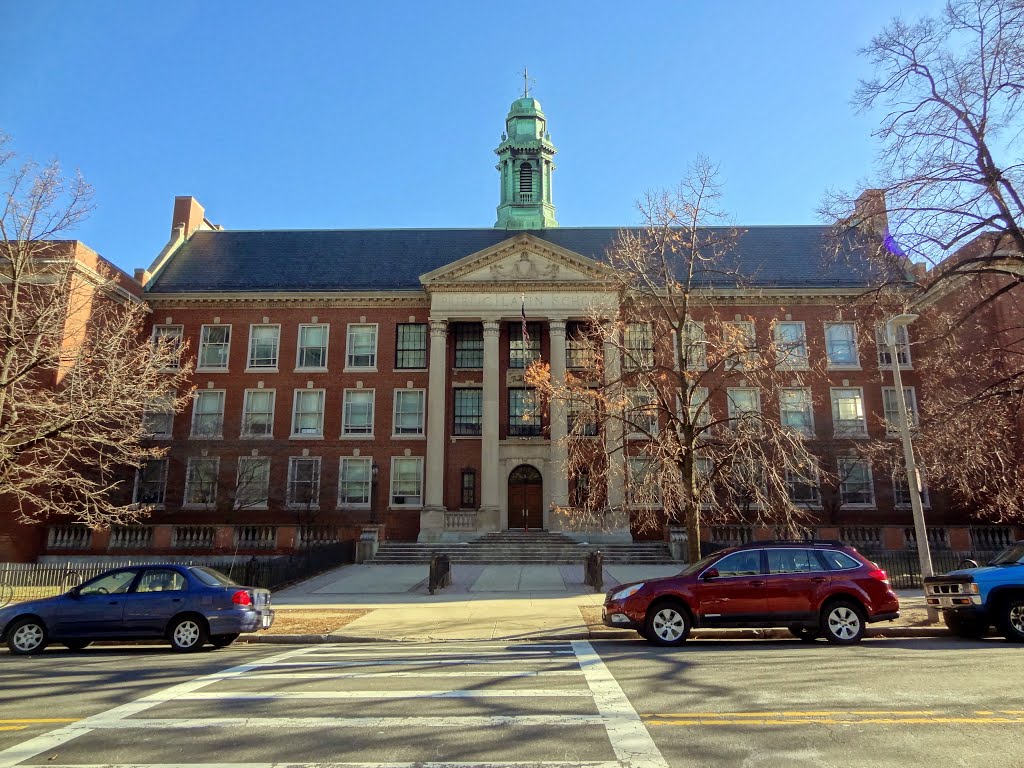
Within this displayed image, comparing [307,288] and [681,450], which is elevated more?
[307,288]

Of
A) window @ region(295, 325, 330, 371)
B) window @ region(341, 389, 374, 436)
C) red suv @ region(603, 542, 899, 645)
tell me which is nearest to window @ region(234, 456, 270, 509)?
window @ region(341, 389, 374, 436)

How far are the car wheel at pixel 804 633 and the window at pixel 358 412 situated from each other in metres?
26.3

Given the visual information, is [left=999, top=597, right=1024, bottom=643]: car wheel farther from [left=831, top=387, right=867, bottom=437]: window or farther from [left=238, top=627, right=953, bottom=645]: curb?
[left=831, top=387, right=867, bottom=437]: window

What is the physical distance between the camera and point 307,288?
3756cm

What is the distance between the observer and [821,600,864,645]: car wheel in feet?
37.5

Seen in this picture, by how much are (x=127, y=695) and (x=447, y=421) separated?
27.2 meters

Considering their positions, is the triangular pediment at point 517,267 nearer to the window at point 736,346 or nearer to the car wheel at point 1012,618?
the window at point 736,346

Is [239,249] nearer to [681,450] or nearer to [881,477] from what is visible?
[681,450]

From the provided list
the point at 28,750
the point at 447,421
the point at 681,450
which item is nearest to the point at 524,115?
the point at 447,421

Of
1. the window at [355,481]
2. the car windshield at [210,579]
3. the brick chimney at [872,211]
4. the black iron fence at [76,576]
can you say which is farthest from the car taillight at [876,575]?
the window at [355,481]

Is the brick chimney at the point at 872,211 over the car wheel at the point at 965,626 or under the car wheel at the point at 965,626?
over

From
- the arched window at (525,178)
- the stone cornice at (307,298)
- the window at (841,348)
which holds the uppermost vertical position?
the arched window at (525,178)

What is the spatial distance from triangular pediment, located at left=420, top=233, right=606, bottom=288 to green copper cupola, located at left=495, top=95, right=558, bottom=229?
9.25 m

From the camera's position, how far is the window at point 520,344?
35.7m
